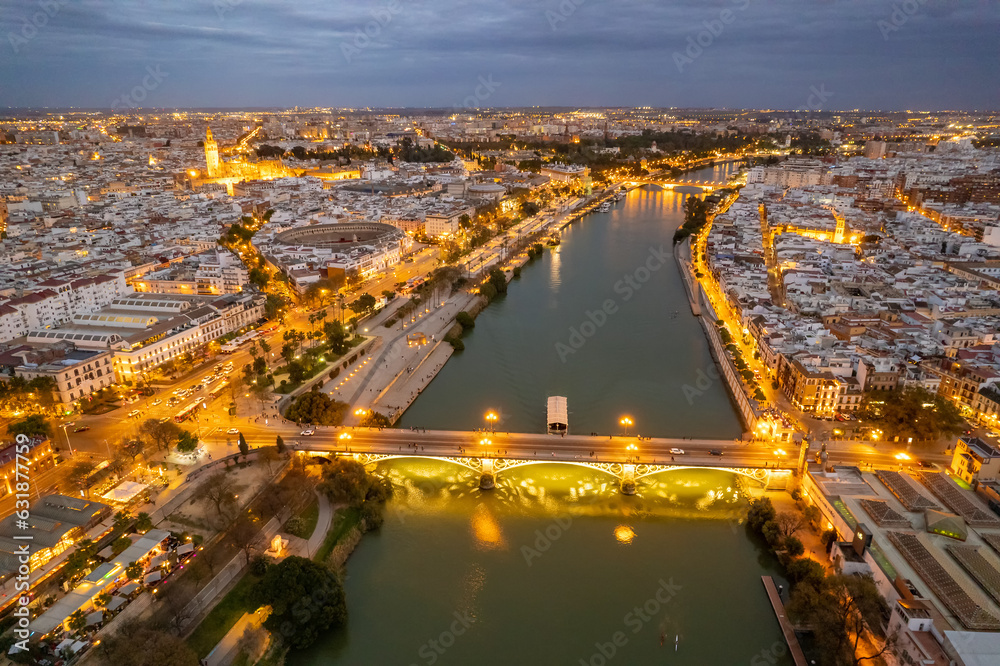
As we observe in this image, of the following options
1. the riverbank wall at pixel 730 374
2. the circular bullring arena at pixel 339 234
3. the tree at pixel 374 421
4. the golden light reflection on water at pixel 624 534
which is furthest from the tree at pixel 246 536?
the circular bullring arena at pixel 339 234

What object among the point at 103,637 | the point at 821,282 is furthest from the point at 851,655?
the point at 821,282

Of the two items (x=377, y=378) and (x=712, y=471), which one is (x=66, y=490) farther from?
(x=712, y=471)

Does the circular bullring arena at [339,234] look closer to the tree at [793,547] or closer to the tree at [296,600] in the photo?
the tree at [296,600]

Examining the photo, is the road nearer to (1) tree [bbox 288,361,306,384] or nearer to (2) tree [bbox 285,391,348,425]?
(2) tree [bbox 285,391,348,425]

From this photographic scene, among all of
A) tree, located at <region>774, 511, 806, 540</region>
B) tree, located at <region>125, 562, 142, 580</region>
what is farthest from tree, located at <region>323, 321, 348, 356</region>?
tree, located at <region>774, 511, 806, 540</region>

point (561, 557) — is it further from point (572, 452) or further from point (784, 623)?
point (784, 623)

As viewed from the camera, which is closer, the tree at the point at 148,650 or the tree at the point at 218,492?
the tree at the point at 148,650

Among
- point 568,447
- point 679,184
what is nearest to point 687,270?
point 568,447
